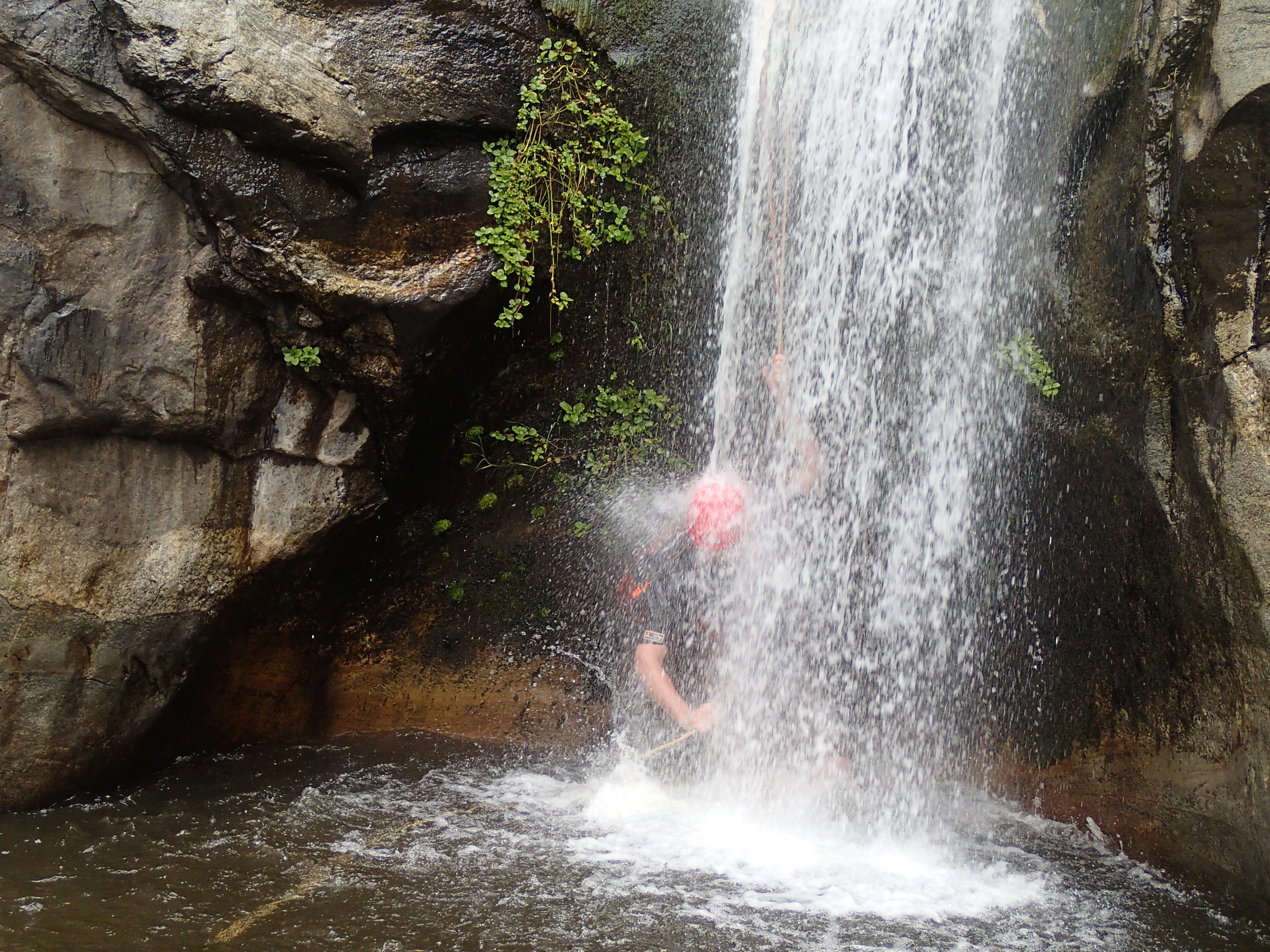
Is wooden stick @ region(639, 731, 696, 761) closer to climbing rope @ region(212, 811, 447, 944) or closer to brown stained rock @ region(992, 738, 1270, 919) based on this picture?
climbing rope @ region(212, 811, 447, 944)

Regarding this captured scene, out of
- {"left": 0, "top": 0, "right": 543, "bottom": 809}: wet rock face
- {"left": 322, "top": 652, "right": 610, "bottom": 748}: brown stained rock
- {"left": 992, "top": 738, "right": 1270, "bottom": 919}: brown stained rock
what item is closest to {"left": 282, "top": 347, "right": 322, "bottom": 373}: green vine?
→ {"left": 0, "top": 0, "right": 543, "bottom": 809}: wet rock face

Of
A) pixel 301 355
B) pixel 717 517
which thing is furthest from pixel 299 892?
pixel 717 517

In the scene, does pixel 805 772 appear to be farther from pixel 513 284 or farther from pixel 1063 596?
pixel 513 284

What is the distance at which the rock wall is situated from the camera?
3145 millimetres

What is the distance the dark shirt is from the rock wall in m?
1.47

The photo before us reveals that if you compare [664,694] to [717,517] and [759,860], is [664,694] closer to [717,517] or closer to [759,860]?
[717,517]

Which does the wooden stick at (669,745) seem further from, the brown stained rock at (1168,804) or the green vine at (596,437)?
the brown stained rock at (1168,804)

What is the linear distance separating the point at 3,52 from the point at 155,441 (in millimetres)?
1495

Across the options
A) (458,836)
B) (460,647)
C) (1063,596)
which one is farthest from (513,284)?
(1063,596)

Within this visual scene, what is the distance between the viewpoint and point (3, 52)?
351cm

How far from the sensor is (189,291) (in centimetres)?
A: 382

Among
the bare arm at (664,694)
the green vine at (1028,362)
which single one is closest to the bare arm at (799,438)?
the green vine at (1028,362)

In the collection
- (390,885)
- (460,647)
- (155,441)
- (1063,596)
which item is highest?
(155,441)

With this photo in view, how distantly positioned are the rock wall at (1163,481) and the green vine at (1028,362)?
0.08 m
